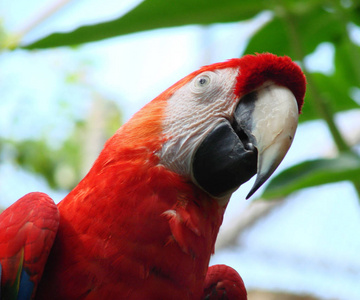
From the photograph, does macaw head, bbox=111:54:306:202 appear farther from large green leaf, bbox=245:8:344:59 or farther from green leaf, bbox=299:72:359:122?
green leaf, bbox=299:72:359:122

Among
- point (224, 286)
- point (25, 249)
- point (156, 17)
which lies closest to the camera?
point (25, 249)

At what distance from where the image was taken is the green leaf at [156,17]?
154 centimetres

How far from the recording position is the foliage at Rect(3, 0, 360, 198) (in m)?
1.43

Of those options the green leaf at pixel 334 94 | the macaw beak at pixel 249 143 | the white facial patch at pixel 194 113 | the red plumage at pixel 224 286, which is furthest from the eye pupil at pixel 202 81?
the green leaf at pixel 334 94

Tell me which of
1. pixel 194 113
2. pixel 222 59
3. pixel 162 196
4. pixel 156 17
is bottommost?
pixel 222 59

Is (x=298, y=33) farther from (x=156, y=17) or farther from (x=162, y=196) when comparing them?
(x=162, y=196)

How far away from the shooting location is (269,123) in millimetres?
1040

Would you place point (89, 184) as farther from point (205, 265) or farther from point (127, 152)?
point (205, 265)

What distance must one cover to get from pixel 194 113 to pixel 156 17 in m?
0.54

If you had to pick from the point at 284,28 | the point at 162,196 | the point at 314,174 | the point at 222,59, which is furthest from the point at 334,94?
the point at 222,59

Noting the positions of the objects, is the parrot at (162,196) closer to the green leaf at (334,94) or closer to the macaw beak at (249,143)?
the macaw beak at (249,143)

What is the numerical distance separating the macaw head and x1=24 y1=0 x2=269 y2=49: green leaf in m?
0.44

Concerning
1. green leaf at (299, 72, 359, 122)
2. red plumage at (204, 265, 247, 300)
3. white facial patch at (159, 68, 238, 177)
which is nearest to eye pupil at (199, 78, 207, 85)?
white facial patch at (159, 68, 238, 177)

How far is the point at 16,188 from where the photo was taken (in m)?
4.52
